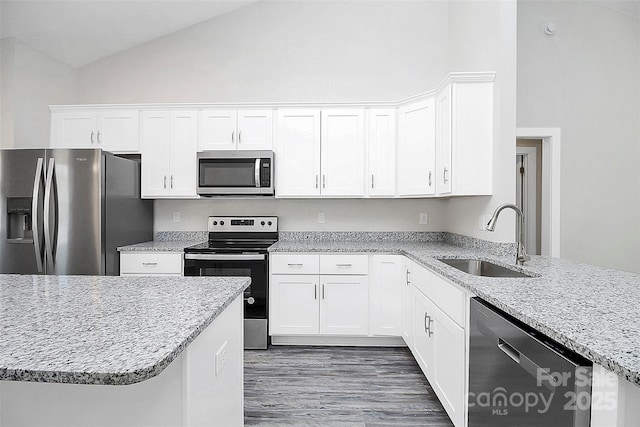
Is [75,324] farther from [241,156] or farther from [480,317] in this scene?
[241,156]

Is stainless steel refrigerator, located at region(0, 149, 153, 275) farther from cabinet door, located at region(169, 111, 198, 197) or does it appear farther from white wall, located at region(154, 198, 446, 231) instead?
white wall, located at region(154, 198, 446, 231)

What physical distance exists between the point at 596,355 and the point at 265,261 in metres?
2.53

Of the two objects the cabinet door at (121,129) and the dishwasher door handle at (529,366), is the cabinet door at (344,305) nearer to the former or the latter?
the dishwasher door handle at (529,366)

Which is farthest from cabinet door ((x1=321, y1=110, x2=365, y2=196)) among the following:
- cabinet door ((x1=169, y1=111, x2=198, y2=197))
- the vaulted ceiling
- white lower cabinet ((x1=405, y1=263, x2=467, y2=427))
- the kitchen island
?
the kitchen island

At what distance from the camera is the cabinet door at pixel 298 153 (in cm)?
335

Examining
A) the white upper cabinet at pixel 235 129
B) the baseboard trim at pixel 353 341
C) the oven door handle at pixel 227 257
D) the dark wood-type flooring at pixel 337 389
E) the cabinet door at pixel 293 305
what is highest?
the white upper cabinet at pixel 235 129

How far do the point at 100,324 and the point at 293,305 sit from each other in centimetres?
221

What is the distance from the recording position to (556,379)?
993 millimetres

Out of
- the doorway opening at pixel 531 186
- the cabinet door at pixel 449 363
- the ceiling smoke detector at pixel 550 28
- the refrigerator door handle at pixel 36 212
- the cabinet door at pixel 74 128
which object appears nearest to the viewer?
the cabinet door at pixel 449 363

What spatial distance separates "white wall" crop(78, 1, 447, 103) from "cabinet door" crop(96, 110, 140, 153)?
0.46 metres

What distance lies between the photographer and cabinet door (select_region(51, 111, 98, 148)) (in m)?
3.42

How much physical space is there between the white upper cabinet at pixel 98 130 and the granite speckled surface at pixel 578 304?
2.97 metres

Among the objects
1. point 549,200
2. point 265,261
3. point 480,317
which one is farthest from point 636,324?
point 549,200

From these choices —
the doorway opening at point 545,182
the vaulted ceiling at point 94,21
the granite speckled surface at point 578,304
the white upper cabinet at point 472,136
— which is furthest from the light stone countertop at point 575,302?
the vaulted ceiling at point 94,21
